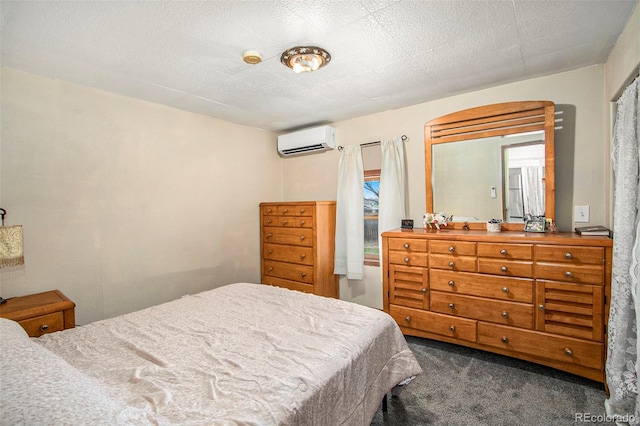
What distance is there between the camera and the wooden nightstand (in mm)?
1866

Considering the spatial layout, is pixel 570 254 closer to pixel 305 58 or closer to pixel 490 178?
pixel 490 178

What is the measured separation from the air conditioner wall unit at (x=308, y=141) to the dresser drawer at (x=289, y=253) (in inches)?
51.0

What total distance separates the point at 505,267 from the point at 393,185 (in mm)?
1349

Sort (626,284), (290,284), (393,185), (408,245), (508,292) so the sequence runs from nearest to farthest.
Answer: (626,284) → (508,292) → (408,245) → (393,185) → (290,284)

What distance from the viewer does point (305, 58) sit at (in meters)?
2.00

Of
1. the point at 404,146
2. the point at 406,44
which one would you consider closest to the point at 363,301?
the point at 404,146

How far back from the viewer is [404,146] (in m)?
3.24

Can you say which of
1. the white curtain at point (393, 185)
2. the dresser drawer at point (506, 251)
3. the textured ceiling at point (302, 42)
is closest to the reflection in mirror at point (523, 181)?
the dresser drawer at point (506, 251)

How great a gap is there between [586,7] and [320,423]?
2433 millimetres

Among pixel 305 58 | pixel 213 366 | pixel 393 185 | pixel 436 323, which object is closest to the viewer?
pixel 213 366

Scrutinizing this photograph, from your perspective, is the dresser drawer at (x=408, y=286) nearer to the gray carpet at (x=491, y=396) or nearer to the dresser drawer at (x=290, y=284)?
the gray carpet at (x=491, y=396)

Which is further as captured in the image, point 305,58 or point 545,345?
point 545,345

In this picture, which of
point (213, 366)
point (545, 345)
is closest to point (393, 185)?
point (545, 345)

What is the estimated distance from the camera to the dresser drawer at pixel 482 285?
2.19 meters
